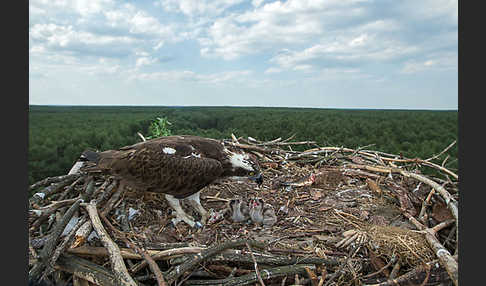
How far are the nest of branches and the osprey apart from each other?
23 centimetres

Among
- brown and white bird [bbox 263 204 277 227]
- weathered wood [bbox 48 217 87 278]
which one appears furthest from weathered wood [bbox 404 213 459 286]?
weathered wood [bbox 48 217 87 278]

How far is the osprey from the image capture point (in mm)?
3395

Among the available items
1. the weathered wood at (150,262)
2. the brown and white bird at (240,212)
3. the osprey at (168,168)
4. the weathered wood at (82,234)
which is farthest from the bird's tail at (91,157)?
the brown and white bird at (240,212)

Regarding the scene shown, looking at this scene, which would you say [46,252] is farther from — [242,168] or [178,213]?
[242,168]

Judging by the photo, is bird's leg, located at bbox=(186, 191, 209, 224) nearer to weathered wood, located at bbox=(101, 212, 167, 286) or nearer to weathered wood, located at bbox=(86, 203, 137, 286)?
weathered wood, located at bbox=(101, 212, 167, 286)

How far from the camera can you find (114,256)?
233cm

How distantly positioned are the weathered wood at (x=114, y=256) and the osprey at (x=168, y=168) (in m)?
0.66

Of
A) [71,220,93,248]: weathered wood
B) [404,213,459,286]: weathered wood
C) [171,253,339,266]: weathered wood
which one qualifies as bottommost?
[171,253,339,266]: weathered wood

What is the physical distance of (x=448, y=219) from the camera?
3141 millimetres

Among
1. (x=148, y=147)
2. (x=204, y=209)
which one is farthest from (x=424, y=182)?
(x=148, y=147)

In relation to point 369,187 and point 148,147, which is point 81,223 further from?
point 369,187

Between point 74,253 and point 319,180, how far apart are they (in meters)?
3.14

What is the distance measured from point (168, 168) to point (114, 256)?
124cm

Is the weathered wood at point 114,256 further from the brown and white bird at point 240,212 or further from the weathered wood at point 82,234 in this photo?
the brown and white bird at point 240,212
